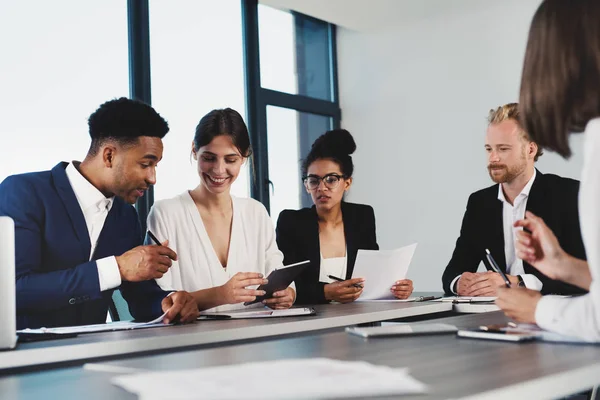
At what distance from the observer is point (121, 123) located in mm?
2889

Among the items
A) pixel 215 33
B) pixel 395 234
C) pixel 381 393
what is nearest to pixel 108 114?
pixel 381 393

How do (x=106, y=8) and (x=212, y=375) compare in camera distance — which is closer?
(x=212, y=375)

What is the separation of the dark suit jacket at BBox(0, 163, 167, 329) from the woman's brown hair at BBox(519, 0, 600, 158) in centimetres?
151

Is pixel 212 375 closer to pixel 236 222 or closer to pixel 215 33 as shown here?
pixel 236 222

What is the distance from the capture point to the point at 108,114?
2.90 meters

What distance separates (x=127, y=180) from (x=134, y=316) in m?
0.57

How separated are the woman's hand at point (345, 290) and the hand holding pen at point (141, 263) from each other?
1044mm

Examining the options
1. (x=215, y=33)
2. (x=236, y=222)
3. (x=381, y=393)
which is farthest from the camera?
(x=215, y=33)

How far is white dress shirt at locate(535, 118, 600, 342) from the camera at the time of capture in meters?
1.30

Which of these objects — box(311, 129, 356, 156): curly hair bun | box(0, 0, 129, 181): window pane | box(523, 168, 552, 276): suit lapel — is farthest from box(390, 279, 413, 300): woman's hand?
box(0, 0, 129, 181): window pane

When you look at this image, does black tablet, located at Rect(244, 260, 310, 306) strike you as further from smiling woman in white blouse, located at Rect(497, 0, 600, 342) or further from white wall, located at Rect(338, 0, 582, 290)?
white wall, located at Rect(338, 0, 582, 290)

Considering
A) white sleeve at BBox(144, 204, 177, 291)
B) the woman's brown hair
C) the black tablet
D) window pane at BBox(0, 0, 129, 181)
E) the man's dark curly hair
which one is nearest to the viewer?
the woman's brown hair

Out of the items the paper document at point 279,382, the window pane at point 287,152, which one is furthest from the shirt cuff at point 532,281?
the window pane at point 287,152

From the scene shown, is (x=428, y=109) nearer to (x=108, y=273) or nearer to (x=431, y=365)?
(x=108, y=273)
